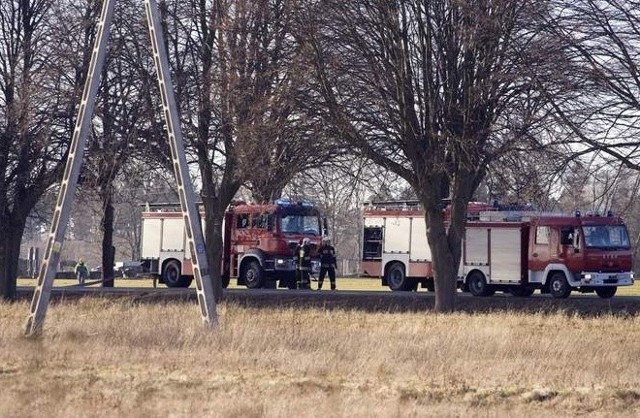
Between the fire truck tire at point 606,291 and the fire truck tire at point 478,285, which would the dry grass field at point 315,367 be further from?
the fire truck tire at point 478,285

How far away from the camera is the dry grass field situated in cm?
1270

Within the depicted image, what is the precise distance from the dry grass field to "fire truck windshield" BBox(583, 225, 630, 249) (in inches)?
524

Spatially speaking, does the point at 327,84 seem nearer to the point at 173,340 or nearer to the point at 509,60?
the point at 509,60

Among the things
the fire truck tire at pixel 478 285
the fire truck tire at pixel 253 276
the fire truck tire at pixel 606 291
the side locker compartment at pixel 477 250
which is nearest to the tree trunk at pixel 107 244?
the fire truck tire at pixel 253 276

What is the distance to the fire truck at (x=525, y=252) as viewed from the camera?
121ft

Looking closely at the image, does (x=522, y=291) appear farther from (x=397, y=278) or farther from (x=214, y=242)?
(x=214, y=242)

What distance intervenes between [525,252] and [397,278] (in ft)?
18.1

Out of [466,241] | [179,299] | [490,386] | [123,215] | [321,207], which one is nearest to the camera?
[490,386]

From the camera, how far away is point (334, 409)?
12.3 m

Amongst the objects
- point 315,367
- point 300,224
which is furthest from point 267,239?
point 315,367

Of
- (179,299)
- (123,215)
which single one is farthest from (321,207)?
(123,215)

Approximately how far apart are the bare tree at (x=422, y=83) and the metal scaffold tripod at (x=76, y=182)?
5398 millimetres

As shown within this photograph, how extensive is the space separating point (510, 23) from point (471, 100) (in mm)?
1776

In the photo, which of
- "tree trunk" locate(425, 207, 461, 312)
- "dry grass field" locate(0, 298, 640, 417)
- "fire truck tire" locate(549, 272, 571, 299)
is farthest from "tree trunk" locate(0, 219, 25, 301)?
"fire truck tire" locate(549, 272, 571, 299)
